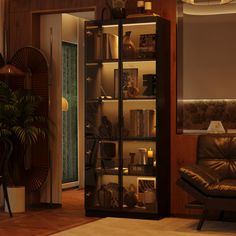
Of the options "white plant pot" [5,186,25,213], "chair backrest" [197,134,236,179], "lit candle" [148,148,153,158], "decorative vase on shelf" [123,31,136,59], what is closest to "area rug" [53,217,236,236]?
"chair backrest" [197,134,236,179]

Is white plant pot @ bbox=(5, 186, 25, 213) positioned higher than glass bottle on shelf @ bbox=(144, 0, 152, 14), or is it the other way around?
glass bottle on shelf @ bbox=(144, 0, 152, 14)

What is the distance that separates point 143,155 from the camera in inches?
273

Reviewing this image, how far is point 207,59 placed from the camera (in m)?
7.19

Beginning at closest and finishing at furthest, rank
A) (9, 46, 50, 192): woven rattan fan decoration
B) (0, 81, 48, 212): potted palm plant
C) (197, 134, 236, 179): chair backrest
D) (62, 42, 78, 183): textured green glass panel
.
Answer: (197, 134, 236, 179): chair backrest → (0, 81, 48, 212): potted palm plant → (9, 46, 50, 192): woven rattan fan decoration → (62, 42, 78, 183): textured green glass panel

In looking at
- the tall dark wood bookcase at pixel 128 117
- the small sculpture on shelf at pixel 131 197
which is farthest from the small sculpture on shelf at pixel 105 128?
the small sculpture on shelf at pixel 131 197

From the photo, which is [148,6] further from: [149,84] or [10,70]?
[10,70]

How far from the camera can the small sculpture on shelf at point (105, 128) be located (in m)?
7.03

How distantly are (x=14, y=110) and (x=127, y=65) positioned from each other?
4.80 ft

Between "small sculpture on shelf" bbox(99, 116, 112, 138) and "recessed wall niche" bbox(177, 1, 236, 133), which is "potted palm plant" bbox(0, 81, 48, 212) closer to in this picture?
"small sculpture on shelf" bbox(99, 116, 112, 138)

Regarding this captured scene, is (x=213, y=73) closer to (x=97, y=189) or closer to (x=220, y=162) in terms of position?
(x=220, y=162)

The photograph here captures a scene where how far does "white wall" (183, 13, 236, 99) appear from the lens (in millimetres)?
7121

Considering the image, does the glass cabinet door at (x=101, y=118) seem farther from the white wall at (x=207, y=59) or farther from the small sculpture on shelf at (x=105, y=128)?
the white wall at (x=207, y=59)

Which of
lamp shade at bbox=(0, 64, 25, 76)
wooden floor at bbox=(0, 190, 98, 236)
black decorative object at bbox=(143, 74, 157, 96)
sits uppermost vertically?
lamp shade at bbox=(0, 64, 25, 76)

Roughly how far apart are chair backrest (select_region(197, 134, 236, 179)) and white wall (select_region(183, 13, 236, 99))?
68cm
